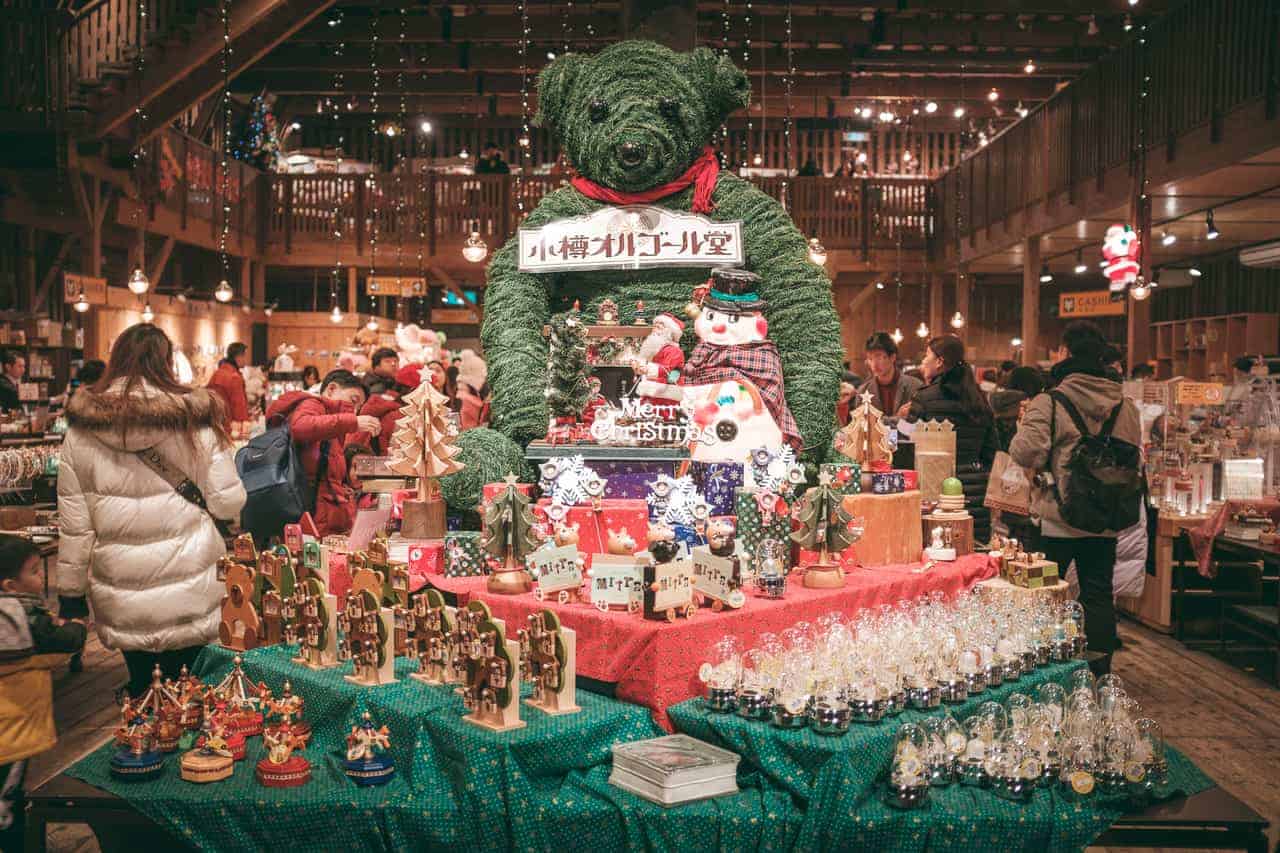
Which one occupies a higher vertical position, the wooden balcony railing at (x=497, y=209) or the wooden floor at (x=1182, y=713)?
the wooden balcony railing at (x=497, y=209)

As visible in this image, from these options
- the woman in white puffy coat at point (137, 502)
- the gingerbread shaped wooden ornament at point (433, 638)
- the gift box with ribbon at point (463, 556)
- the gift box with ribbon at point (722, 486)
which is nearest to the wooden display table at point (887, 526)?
the gift box with ribbon at point (722, 486)

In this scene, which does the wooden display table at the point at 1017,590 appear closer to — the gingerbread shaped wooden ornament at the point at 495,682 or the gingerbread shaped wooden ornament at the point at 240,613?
the gingerbread shaped wooden ornament at the point at 495,682

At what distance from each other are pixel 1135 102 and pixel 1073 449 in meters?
6.05

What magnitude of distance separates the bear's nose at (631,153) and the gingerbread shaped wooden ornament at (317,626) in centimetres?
247

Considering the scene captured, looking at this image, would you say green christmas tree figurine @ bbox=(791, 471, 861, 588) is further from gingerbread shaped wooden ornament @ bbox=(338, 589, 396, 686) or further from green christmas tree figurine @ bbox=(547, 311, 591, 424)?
gingerbread shaped wooden ornament @ bbox=(338, 589, 396, 686)

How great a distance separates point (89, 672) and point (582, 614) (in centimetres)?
345

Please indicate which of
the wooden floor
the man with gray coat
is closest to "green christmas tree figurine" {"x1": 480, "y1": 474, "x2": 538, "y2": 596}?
the wooden floor

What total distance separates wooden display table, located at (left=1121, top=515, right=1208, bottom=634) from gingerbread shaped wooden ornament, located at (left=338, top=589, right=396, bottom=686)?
4541 millimetres

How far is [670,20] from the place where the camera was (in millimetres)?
6066

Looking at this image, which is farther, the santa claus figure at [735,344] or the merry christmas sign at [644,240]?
Result: the merry christmas sign at [644,240]

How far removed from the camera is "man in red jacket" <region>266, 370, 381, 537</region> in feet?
15.4

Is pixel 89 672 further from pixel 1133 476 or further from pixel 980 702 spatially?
pixel 1133 476

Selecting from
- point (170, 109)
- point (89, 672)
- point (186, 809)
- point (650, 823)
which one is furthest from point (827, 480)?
point (170, 109)

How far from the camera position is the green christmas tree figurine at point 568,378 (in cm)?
430
